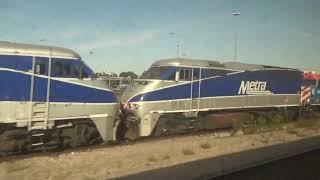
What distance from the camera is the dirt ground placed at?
1180 cm

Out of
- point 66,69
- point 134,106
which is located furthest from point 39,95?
point 134,106

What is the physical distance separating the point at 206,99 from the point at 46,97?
8963 mm

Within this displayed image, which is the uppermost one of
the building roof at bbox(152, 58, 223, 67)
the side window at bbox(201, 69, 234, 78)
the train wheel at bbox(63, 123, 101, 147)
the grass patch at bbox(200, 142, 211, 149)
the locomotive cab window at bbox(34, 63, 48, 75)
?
Answer: the building roof at bbox(152, 58, 223, 67)

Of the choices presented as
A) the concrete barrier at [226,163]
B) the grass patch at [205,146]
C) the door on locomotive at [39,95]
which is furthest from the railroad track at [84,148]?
the concrete barrier at [226,163]

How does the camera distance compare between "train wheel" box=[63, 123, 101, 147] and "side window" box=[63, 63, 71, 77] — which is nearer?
"side window" box=[63, 63, 71, 77]

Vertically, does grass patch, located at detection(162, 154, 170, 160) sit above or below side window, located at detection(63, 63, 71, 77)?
below

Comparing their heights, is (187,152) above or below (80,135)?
below

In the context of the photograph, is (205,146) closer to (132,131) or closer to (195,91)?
(132,131)

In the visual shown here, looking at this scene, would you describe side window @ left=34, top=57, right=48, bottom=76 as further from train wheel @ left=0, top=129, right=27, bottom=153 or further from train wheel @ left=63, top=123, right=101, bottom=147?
train wheel @ left=63, top=123, right=101, bottom=147

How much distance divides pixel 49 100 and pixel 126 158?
2.94 meters

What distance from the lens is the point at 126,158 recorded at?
557 inches

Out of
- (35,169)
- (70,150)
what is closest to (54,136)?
Result: (70,150)

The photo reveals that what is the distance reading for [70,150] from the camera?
1532 centimetres

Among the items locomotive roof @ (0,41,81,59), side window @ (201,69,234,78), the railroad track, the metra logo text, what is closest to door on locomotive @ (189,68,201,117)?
side window @ (201,69,234,78)
